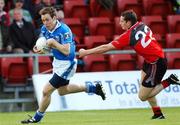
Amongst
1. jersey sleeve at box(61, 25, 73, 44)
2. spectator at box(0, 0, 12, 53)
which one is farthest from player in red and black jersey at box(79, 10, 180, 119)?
spectator at box(0, 0, 12, 53)

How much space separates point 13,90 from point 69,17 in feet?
10.9

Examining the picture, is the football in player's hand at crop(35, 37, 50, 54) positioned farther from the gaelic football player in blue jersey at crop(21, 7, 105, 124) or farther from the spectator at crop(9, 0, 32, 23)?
the spectator at crop(9, 0, 32, 23)

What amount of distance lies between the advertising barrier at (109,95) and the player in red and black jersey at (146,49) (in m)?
3.68

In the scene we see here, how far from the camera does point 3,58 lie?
17.5 metres

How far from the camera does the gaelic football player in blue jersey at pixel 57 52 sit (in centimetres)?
1263

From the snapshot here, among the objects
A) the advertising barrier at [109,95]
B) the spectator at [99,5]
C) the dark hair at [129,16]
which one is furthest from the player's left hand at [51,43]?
the spectator at [99,5]

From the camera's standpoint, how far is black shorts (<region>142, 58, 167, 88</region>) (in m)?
13.2

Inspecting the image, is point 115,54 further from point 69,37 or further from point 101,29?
point 69,37

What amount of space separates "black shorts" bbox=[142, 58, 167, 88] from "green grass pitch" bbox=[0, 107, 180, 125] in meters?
0.65

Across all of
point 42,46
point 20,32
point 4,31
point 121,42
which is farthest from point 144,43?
point 4,31

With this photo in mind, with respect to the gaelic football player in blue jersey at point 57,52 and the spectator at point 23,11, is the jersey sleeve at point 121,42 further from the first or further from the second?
the spectator at point 23,11

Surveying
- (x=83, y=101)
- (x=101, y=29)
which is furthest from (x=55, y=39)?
(x=101, y=29)

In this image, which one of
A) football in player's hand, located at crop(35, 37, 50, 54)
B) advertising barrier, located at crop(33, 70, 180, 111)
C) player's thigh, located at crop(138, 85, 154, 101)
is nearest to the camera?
football in player's hand, located at crop(35, 37, 50, 54)

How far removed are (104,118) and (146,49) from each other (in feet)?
5.67
